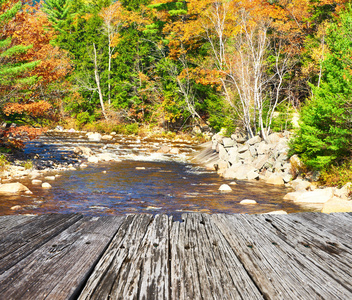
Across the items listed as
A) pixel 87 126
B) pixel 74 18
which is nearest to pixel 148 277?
pixel 87 126

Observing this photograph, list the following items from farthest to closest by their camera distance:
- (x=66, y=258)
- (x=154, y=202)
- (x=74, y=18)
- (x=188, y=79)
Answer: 1. (x=74, y=18)
2. (x=188, y=79)
3. (x=154, y=202)
4. (x=66, y=258)

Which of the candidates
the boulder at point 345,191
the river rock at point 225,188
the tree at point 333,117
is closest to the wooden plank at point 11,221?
the boulder at point 345,191

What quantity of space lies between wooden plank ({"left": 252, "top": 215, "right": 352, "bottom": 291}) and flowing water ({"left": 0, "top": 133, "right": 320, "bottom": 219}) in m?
6.22

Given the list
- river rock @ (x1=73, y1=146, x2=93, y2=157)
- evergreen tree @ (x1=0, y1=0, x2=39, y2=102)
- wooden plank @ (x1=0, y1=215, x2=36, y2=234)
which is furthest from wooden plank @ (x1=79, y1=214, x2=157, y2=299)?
river rock @ (x1=73, y1=146, x2=93, y2=157)

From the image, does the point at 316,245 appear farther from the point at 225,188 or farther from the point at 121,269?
the point at 225,188

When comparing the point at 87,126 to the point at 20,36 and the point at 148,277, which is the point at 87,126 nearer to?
the point at 20,36

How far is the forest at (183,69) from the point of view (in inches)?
496

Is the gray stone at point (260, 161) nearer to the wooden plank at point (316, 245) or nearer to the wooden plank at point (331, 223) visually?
the wooden plank at point (331, 223)

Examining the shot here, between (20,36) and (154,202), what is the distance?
10.9 metres

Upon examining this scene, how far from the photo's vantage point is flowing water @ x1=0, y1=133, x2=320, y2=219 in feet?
28.6

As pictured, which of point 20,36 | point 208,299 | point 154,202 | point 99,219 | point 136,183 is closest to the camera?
point 208,299

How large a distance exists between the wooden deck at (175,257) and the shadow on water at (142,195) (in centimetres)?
614

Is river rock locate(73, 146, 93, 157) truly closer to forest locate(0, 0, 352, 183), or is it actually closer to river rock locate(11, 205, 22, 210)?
forest locate(0, 0, 352, 183)

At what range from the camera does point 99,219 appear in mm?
2045
